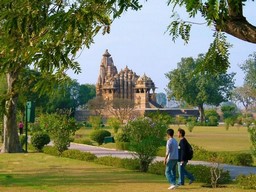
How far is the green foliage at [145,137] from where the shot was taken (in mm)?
14727

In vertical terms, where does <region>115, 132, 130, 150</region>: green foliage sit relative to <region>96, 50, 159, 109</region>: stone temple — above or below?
below

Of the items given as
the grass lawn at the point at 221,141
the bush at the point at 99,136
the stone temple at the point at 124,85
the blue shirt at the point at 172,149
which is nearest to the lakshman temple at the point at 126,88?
the stone temple at the point at 124,85

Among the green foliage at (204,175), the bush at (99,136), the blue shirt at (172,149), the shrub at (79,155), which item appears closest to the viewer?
the blue shirt at (172,149)

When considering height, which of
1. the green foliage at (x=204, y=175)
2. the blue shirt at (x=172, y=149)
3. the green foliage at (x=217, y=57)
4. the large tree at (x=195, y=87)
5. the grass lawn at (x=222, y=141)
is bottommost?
the green foliage at (x=204, y=175)

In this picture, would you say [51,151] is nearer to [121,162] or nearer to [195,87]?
[121,162]

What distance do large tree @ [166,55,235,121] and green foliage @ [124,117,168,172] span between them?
5358cm

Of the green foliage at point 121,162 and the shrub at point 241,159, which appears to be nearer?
the green foliage at point 121,162

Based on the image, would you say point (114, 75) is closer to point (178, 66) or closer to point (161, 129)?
point (178, 66)

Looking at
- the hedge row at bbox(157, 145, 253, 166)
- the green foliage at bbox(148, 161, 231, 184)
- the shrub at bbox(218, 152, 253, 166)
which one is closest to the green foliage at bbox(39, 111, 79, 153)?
the hedge row at bbox(157, 145, 253, 166)

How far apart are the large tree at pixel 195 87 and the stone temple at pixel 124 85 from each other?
3251 millimetres

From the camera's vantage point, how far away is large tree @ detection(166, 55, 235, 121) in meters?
71.2

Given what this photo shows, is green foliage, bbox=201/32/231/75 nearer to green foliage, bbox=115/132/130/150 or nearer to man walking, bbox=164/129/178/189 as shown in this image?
man walking, bbox=164/129/178/189

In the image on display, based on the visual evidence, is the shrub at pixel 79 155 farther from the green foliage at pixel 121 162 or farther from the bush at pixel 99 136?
the bush at pixel 99 136

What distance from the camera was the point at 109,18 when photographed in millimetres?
7008
